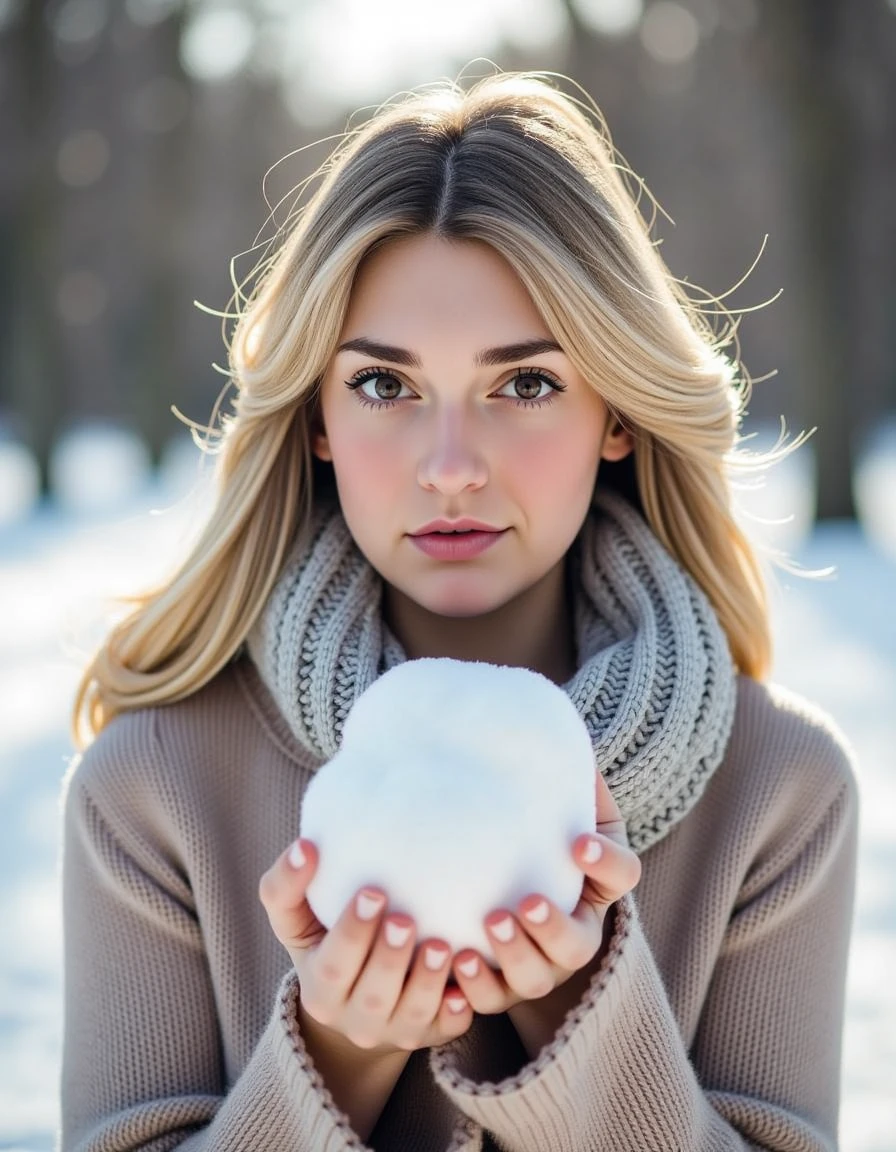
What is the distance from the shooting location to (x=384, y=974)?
1.40m

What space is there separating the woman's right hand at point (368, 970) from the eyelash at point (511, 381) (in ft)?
2.38

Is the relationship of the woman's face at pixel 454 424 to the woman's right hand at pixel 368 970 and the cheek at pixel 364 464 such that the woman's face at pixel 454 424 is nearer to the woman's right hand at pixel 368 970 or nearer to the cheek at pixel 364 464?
the cheek at pixel 364 464

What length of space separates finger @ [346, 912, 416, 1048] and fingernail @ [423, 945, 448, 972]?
Answer: 0.02 metres

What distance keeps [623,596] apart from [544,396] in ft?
1.29

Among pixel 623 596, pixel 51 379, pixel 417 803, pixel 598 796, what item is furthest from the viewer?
pixel 51 379

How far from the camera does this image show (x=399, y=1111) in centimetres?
178

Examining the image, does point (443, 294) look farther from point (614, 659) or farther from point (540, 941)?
point (540, 941)

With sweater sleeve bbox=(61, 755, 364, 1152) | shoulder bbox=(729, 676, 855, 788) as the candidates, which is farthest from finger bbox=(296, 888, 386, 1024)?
shoulder bbox=(729, 676, 855, 788)

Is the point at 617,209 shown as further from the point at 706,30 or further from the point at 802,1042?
the point at 706,30

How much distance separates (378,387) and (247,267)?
26.8 meters

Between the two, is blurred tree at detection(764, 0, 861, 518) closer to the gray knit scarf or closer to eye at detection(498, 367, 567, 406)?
the gray knit scarf

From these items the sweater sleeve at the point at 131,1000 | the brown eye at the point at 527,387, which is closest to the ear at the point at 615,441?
the brown eye at the point at 527,387

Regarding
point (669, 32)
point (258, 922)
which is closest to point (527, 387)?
point (258, 922)

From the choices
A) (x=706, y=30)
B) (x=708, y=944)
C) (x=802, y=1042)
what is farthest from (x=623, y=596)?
(x=706, y=30)
